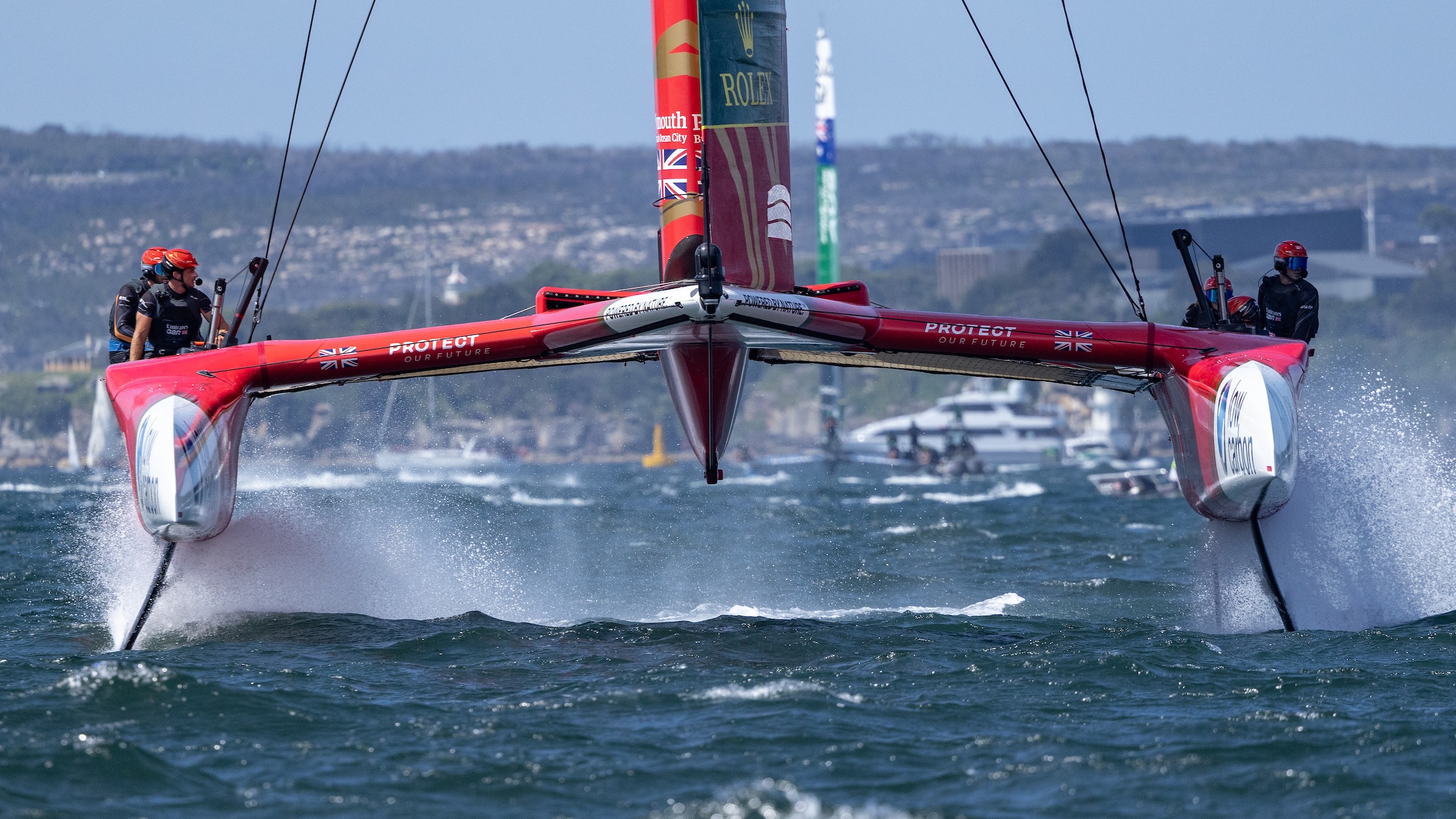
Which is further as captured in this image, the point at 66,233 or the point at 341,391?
the point at 66,233

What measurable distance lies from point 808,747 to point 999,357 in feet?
9.84

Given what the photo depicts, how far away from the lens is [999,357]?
7.54 m

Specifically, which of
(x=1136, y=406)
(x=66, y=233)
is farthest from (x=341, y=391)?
(x=66, y=233)

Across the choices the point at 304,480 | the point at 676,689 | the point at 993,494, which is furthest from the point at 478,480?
the point at 676,689

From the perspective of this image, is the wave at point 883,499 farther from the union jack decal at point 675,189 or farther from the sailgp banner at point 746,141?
the sailgp banner at point 746,141

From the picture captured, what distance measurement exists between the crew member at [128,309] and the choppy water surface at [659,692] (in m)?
0.79

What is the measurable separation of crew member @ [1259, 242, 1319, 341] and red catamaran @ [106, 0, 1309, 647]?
508 mm

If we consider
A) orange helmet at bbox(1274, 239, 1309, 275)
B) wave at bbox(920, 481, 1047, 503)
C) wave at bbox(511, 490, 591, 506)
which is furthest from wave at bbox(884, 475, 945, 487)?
orange helmet at bbox(1274, 239, 1309, 275)

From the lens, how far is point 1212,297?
322 inches

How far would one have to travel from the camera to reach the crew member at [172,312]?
25.4 feet

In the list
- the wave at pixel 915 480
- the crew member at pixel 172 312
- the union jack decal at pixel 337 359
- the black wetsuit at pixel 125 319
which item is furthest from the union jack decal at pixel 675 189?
the wave at pixel 915 480

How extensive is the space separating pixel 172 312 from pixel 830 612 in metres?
3.56

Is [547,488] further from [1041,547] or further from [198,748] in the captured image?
[198,748]

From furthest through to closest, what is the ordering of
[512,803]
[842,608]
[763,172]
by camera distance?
1. [842,608]
2. [763,172]
3. [512,803]
